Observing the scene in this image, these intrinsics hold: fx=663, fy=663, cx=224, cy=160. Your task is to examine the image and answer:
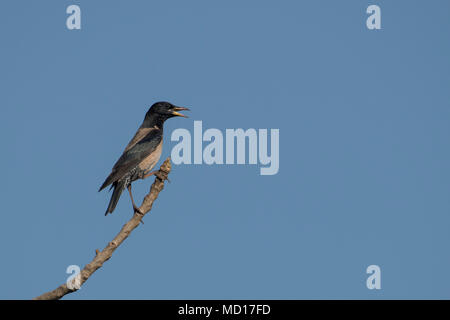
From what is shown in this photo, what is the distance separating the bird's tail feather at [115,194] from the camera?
463 inches

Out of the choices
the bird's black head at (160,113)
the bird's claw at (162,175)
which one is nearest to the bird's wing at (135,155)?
the bird's black head at (160,113)

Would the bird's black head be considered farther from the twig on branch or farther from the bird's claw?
the bird's claw

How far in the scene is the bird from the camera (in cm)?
1234

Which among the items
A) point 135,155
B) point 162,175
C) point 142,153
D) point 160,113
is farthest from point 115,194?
point 160,113

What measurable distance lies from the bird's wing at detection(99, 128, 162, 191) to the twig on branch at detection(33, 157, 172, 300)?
1.82m

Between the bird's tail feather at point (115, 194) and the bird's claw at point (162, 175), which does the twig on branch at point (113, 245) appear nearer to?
the bird's claw at point (162, 175)

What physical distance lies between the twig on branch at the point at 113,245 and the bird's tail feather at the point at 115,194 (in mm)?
1704

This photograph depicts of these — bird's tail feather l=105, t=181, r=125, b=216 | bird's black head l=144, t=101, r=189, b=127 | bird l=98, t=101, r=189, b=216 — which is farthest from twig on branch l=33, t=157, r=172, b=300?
bird's black head l=144, t=101, r=189, b=127
